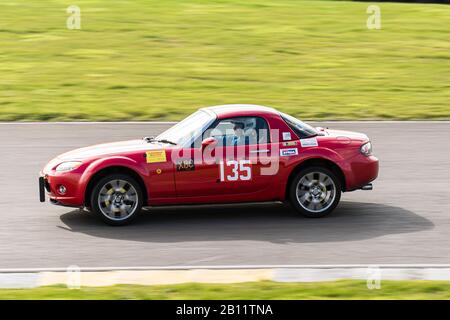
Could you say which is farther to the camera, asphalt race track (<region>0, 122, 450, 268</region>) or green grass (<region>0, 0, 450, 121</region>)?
green grass (<region>0, 0, 450, 121</region>)

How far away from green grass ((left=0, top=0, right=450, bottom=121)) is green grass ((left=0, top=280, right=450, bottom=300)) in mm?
10301

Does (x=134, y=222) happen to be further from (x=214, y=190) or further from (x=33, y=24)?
(x=33, y=24)

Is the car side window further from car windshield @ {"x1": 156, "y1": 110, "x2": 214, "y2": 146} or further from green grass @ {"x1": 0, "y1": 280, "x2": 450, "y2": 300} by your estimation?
green grass @ {"x1": 0, "y1": 280, "x2": 450, "y2": 300}

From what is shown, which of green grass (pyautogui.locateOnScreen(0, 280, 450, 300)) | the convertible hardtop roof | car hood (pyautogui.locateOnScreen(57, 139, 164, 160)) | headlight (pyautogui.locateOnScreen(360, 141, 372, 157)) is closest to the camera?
green grass (pyautogui.locateOnScreen(0, 280, 450, 300))

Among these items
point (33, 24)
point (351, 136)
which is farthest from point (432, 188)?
point (33, 24)

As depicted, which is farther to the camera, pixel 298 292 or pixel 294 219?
pixel 294 219

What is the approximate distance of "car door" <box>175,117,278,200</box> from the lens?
Answer: 38.3 feet

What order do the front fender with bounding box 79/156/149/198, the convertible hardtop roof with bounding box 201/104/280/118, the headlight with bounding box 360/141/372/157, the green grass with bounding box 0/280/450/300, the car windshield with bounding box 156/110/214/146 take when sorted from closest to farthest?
the green grass with bounding box 0/280/450/300 → the front fender with bounding box 79/156/149/198 → the car windshield with bounding box 156/110/214/146 → the convertible hardtop roof with bounding box 201/104/280/118 → the headlight with bounding box 360/141/372/157

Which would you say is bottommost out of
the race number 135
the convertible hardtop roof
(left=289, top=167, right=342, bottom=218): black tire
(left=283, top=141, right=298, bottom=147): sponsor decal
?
(left=289, top=167, right=342, bottom=218): black tire

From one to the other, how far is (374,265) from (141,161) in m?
3.24

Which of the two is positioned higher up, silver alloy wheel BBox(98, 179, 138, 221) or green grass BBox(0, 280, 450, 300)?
silver alloy wheel BBox(98, 179, 138, 221)

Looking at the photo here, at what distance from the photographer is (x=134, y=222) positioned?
38.6ft

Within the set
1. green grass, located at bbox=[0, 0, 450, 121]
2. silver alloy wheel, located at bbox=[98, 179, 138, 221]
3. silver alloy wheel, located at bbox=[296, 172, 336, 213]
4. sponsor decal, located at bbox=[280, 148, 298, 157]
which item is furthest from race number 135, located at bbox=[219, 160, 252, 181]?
green grass, located at bbox=[0, 0, 450, 121]
